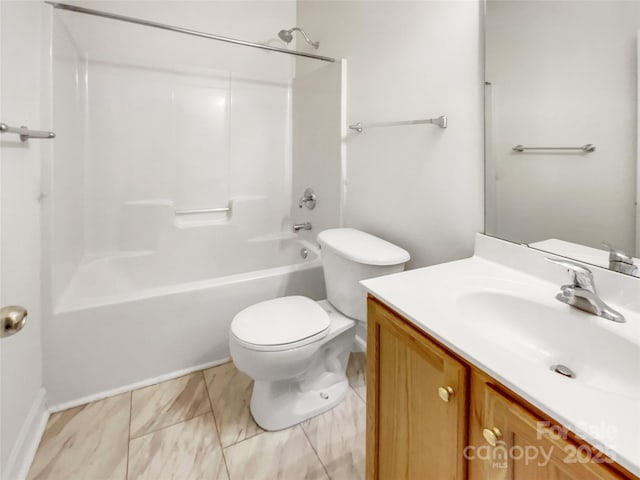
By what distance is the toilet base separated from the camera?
1.39 meters

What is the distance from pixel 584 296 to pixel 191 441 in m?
1.43

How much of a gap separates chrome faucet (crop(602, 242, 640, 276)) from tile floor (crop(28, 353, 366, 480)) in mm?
1057

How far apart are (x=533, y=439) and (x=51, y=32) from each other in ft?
7.09

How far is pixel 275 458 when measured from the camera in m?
1.26

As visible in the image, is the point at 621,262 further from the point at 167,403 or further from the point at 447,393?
the point at 167,403

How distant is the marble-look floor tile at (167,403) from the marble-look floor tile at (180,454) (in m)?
0.05

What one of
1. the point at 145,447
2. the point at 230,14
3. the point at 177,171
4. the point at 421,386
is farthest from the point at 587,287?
the point at 230,14

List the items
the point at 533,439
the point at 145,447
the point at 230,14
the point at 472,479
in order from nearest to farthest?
1. the point at 533,439
2. the point at 472,479
3. the point at 145,447
4. the point at 230,14

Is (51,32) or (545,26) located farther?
(51,32)

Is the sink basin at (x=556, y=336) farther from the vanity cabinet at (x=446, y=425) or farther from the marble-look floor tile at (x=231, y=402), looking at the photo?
the marble-look floor tile at (x=231, y=402)

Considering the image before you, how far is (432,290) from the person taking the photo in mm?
884

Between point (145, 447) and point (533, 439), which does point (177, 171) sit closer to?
point (145, 447)

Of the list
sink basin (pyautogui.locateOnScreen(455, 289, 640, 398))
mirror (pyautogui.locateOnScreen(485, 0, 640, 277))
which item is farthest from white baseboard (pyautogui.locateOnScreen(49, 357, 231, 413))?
mirror (pyautogui.locateOnScreen(485, 0, 640, 277))

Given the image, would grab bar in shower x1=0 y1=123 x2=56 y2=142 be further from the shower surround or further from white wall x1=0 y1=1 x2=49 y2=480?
the shower surround
